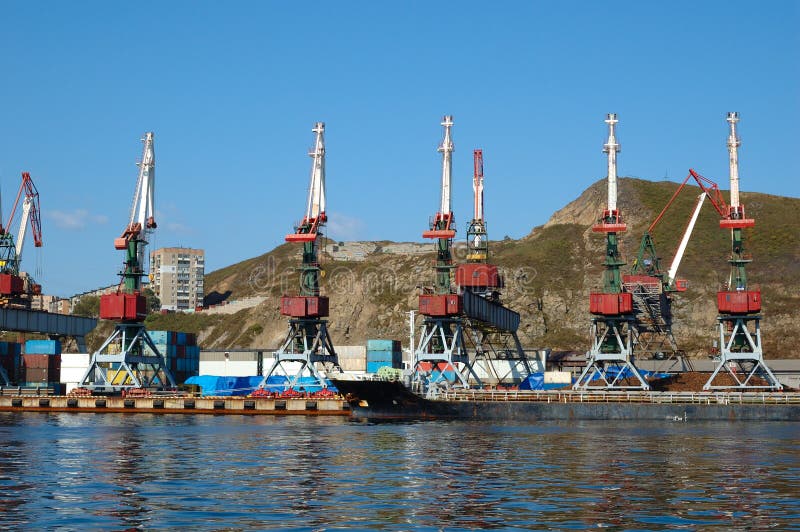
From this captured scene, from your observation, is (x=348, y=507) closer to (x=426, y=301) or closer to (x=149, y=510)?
(x=149, y=510)

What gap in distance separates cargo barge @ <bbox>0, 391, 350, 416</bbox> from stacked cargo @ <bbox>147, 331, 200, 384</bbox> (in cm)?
1816

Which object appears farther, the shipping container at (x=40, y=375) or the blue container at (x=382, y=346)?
the shipping container at (x=40, y=375)

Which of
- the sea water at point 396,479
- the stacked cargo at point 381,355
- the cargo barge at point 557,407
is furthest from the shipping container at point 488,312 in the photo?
the sea water at point 396,479

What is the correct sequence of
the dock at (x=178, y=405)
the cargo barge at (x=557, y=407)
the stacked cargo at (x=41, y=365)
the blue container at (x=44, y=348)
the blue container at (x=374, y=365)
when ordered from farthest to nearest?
the blue container at (x=44, y=348) < the stacked cargo at (x=41, y=365) < the blue container at (x=374, y=365) < the dock at (x=178, y=405) < the cargo barge at (x=557, y=407)

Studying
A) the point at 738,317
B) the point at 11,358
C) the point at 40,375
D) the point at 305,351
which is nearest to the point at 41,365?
the point at 40,375

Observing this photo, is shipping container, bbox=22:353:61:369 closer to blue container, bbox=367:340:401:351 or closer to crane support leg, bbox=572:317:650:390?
blue container, bbox=367:340:401:351

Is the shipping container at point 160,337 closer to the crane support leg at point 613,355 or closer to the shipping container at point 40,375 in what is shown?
the shipping container at point 40,375

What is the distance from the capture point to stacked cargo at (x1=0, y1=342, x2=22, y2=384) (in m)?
139

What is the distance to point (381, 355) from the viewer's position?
138125 millimetres

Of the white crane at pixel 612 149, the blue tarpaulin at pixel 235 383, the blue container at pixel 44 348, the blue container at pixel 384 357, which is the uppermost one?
the white crane at pixel 612 149

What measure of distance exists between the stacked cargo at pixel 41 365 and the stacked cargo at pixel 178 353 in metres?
13.4

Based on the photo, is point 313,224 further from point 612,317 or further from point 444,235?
point 612,317

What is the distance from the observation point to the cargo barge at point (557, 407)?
331 feet

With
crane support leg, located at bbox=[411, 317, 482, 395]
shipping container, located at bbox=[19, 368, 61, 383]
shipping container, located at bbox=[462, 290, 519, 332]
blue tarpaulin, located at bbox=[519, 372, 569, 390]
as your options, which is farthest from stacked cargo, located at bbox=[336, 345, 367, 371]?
shipping container, located at bbox=[19, 368, 61, 383]
